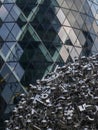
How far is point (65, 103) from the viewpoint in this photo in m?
7.40

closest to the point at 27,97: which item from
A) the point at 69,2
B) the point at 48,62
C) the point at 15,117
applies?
the point at 15,117

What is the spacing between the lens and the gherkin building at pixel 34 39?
24734 millimetres

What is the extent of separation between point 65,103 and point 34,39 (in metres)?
18.6

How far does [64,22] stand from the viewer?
27.4m

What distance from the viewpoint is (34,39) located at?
25.8 metres

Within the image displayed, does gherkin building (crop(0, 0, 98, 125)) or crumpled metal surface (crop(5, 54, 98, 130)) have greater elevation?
gherkin building (crop(0, 0, 98, 125))

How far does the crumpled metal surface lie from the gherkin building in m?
15.5

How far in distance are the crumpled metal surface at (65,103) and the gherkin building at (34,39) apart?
15.5 metres

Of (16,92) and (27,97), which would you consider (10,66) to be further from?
(27,97)

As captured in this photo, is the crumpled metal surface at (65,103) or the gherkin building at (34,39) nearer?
the crumpled metal surface at (65,103)

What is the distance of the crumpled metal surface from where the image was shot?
6985 millimetres

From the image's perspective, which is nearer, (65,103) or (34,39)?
(65,103)

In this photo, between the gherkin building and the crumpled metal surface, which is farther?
the gherkin building

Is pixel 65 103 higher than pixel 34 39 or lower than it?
lower
